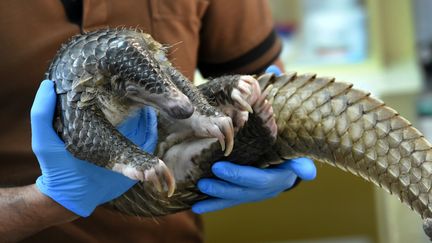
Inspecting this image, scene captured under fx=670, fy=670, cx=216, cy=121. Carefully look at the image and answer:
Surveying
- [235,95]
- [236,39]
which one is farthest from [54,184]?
[236,39]

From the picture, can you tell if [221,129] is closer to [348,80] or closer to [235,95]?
[235,95]

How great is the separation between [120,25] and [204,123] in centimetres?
35

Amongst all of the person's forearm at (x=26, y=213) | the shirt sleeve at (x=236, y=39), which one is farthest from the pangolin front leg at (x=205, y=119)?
the shirt sleeve at (x=236, y=39)

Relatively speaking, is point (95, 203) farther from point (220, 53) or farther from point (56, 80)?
point (220, 53)

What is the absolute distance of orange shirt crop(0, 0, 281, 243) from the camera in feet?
3.52

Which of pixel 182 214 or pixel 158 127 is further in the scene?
pixel 182 214

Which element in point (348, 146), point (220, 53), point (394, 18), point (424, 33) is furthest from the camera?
point (424, 33)

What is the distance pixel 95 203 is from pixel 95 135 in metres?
0.18

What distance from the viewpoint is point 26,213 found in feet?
3.28

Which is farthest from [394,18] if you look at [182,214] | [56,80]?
[56,80]

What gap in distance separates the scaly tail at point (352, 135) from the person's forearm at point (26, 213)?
354 millimetres

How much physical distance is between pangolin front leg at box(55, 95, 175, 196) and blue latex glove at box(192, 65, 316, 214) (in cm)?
21

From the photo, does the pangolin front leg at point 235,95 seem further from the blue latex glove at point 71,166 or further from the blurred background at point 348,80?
the blurred background at point 348,80

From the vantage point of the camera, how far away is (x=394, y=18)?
2.46 meters
